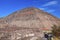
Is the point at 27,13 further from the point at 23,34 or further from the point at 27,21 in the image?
the point at 23,34

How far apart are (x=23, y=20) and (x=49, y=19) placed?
46.6ft

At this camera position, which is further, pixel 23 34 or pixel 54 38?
pixel 23 34

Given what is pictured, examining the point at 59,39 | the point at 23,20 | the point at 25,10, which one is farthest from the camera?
the point at 25,10

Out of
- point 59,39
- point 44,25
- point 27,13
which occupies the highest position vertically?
point 27,13

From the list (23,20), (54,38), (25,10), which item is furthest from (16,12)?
(54,38)

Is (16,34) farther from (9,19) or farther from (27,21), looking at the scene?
(9,19)

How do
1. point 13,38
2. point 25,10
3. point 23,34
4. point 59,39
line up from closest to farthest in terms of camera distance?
1. point 59,39
2. point 13,38
3. point 23,34
4. point 25,10

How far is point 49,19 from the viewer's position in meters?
95.6

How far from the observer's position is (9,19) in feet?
317

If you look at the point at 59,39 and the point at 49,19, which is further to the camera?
the point at 49,19

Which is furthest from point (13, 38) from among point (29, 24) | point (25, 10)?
point (25, 10)

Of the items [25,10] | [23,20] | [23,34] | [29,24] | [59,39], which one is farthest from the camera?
[25,10]

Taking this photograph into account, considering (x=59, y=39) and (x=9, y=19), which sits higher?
(x=9, y=19)

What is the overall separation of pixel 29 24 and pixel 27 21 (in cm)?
495
